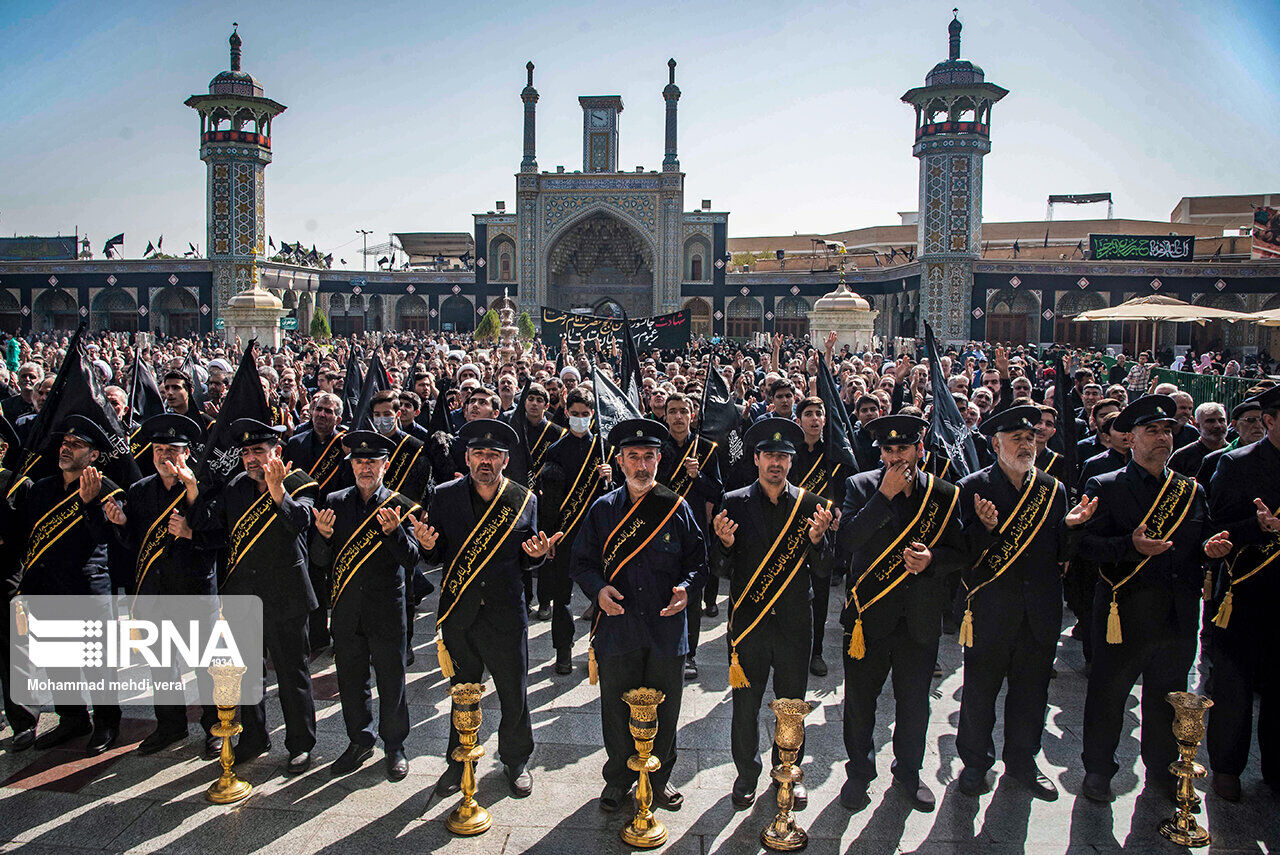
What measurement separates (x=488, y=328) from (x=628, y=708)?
22.9 meters

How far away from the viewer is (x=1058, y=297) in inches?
1254

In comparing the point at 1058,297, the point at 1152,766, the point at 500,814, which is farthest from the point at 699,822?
the point at 1058,297

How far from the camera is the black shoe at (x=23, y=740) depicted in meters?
A: 4.43

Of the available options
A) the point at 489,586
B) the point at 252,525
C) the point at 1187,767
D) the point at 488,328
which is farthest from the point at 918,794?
the point at 488,328

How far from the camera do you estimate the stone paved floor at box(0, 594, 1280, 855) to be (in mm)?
3613

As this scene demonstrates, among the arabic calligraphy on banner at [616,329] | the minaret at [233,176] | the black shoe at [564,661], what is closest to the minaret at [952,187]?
the arabic calligraphy on banner at [616,329]

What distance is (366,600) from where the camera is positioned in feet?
13.7

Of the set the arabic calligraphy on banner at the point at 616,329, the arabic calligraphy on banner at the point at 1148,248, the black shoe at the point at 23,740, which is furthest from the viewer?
the arabic calligraphy on banner at the point at 1148,248

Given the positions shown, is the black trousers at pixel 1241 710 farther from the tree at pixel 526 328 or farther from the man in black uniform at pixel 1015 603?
the tree at pixel 526 328

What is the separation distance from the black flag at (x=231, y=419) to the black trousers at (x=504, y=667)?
1624 mm

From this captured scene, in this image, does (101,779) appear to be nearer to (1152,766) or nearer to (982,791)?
(982,791)

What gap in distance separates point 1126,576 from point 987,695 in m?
0.83

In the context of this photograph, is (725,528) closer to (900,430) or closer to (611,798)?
(900,430)

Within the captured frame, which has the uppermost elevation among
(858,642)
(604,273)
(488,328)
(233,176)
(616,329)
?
(233,176)
